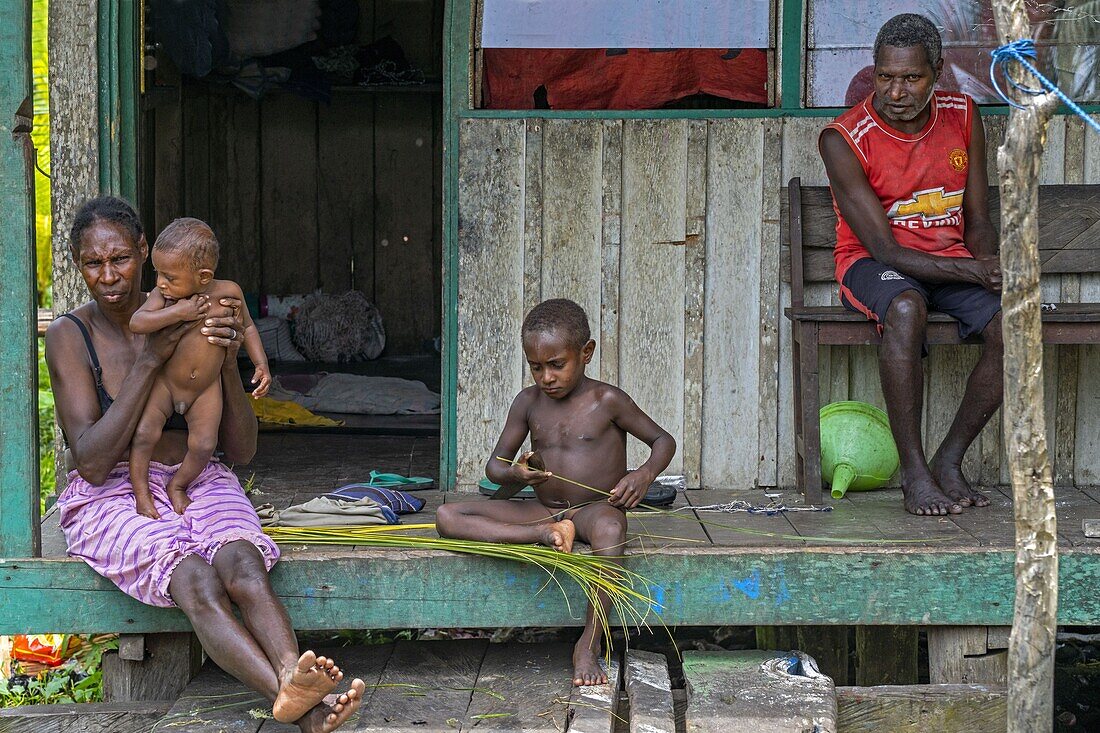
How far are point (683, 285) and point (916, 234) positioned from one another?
894mm

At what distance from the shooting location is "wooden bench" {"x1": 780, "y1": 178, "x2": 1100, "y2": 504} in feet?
14.1

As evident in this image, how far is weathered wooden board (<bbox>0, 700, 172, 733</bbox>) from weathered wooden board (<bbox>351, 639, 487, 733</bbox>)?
731 millimetres

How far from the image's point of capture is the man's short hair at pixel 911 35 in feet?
13.9

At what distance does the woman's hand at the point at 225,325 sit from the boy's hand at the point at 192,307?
0.13 feet

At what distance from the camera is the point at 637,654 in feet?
12.6

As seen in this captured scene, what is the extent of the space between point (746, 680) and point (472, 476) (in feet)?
5.19

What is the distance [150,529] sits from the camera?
351 centimetres

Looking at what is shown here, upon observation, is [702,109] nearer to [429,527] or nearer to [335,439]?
[429,527]

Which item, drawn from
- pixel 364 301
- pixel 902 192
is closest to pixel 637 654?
pixel 902 192

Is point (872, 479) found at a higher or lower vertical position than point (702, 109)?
lower

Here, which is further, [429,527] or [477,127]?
[477,127]

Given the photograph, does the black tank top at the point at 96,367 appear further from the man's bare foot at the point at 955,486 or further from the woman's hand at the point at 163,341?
the man's bare foot at the point at 955,486

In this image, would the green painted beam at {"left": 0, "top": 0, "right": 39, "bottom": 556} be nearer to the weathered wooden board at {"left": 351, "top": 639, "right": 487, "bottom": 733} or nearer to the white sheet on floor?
the weathered wooden board at {"left": 351, "top": 639, "right": 487, "bottom": 733}

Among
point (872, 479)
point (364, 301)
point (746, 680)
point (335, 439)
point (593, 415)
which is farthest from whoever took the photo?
point (364, 301)
